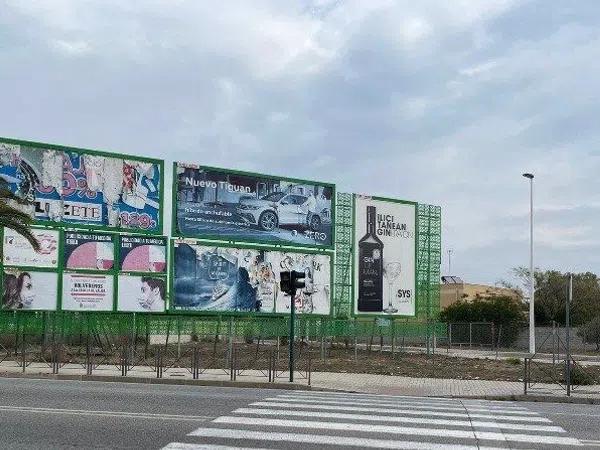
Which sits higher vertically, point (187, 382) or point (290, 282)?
point (290, 282)

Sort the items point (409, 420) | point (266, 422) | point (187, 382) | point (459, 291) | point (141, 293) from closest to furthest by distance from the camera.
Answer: point (266, 422) → point (409, 420) → point (187, 382) → point (141, 293) → point (459, 291)

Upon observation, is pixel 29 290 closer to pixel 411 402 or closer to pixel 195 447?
pixel 411 402

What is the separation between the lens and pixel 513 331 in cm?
5825

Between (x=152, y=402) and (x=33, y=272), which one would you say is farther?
(x=33, y=272)

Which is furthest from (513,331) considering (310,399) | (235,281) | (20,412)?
(20,412)

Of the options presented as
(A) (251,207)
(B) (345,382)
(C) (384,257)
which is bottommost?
(B) (345,382)

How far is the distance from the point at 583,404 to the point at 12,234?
2689 centimetres

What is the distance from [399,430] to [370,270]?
37.5 metres

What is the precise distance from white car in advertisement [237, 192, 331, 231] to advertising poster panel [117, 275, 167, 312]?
21.2 ft

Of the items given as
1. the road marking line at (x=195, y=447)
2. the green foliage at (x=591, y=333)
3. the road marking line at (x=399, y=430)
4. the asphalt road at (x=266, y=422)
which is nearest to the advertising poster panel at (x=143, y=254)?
the asphalt road at (x=266, y=422)

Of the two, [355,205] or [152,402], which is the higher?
[355,205]

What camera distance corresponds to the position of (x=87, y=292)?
3881 centimetres

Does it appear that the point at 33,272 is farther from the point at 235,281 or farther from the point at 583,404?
the point at 583,404

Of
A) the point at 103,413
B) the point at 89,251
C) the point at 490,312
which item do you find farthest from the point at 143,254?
the point at 490,312
